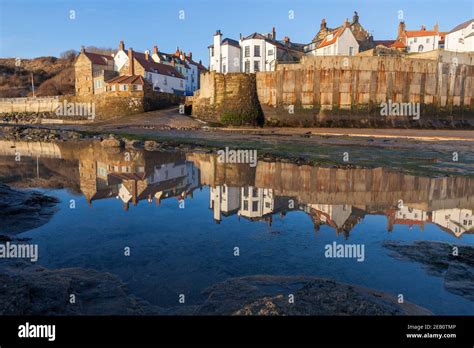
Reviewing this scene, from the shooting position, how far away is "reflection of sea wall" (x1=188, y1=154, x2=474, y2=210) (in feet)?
28.4

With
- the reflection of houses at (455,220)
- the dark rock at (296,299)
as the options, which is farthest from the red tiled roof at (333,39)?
the dark rock at (296,299)

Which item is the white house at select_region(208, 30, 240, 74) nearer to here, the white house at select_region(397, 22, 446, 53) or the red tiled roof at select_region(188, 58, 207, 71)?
the red tiled roof at select_region(188, 58, 207, 71)

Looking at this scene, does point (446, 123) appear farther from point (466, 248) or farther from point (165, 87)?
point (165, 87)

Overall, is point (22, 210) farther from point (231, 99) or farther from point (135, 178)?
point (231, 99)

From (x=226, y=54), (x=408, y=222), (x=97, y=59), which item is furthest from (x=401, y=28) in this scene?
(x=408, y=222)

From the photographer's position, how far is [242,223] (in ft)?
22.6

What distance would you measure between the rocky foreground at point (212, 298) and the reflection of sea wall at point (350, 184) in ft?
15.3

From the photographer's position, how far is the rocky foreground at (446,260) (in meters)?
4.23

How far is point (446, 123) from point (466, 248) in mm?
35191

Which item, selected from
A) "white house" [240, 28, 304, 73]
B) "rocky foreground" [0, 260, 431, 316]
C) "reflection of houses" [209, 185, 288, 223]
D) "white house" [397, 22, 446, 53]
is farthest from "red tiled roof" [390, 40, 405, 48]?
"rocky foreground" [0, 260, 431, 316]

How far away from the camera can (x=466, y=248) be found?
217 inches

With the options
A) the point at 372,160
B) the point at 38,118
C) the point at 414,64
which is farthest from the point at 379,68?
the point at 38,118

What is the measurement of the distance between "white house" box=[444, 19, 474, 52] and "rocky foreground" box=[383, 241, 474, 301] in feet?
217

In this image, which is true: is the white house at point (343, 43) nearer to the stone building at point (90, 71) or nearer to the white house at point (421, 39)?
the white house at point (421, 39)
